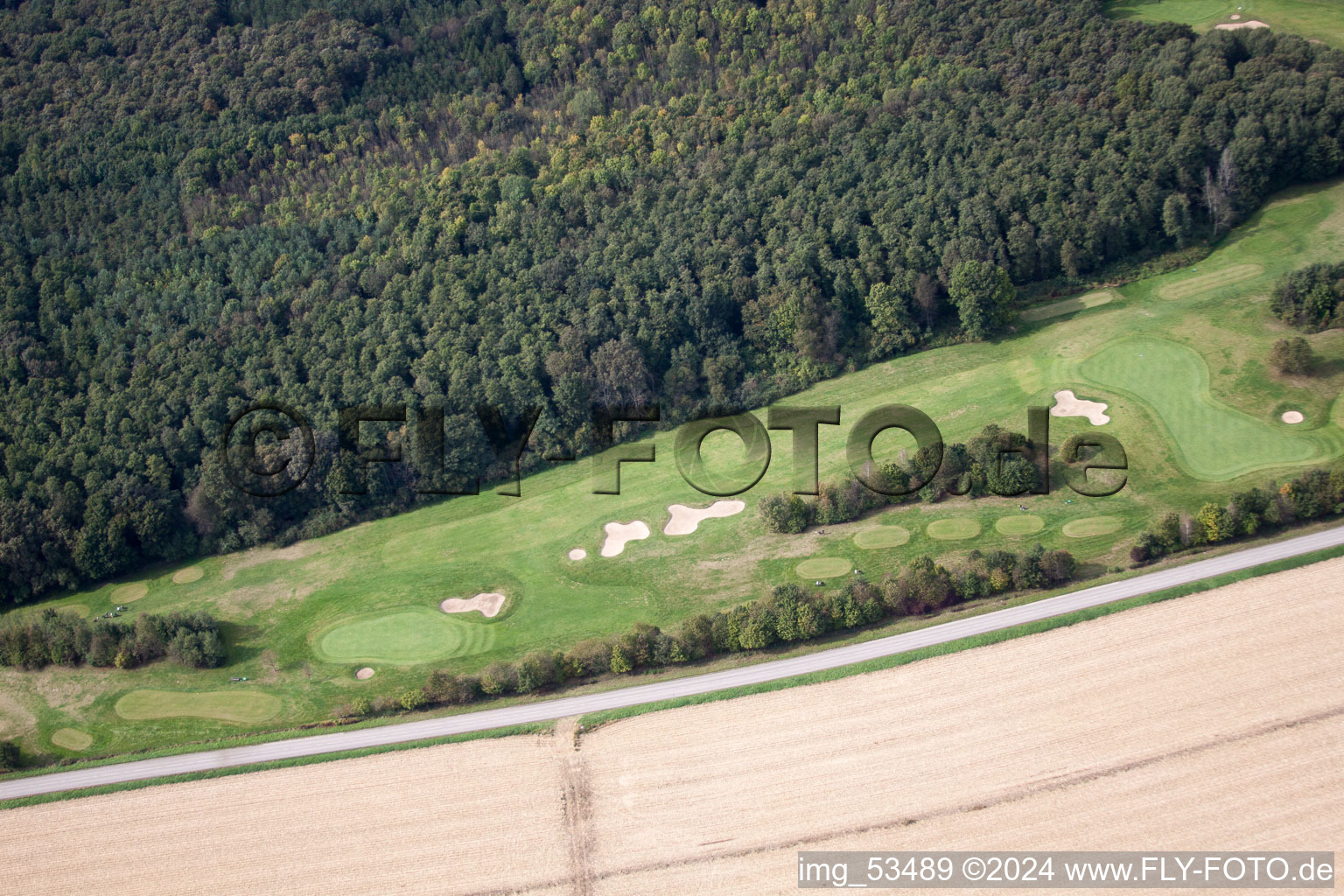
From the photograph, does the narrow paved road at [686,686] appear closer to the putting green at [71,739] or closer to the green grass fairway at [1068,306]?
the putting green at [71,739]

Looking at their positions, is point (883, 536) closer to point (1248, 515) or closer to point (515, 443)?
point (1248, 515)

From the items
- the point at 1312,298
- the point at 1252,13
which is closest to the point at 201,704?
the point at 1312,298

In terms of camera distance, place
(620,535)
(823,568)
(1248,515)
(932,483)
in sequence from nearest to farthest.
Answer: (1248,515), (823,568), (932,483), (620,535)

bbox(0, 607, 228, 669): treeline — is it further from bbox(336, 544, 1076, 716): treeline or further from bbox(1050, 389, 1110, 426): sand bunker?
bbox(1050, 389, 1110, 426): sand bunker

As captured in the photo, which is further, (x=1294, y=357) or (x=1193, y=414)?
(x=1193, y=414)

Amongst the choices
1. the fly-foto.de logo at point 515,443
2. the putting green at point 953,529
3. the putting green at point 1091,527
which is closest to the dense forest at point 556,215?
the fly-foto.de logo at point 515,443

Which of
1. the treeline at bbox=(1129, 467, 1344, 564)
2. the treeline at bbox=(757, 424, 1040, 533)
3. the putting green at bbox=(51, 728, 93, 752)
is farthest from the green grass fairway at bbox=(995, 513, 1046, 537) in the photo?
the putting green at bbox=(51, 728, 93, 752)
